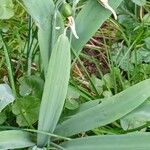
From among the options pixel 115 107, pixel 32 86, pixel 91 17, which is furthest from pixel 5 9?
pixel 115 107

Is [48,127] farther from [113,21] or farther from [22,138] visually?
[113,21]

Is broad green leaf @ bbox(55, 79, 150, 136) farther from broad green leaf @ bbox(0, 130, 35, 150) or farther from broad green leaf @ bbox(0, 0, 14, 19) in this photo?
broad green leaf @ bbox(0, 0, 14, 19)

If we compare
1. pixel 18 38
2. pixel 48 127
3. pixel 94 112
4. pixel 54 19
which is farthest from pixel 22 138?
pixel 18 38

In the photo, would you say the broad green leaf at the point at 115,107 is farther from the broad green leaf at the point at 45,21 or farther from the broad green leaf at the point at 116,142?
the broad green leaf at the point at 45,21

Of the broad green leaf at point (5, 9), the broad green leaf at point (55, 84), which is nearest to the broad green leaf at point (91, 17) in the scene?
the broad green leaf at point (55, 84)

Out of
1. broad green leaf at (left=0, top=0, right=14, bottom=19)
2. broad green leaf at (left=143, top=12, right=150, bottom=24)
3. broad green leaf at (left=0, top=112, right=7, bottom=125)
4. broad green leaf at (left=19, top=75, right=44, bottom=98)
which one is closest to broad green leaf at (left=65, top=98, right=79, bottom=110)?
broad green leaf at (left=19, top=75, right=44, bottom=98)
